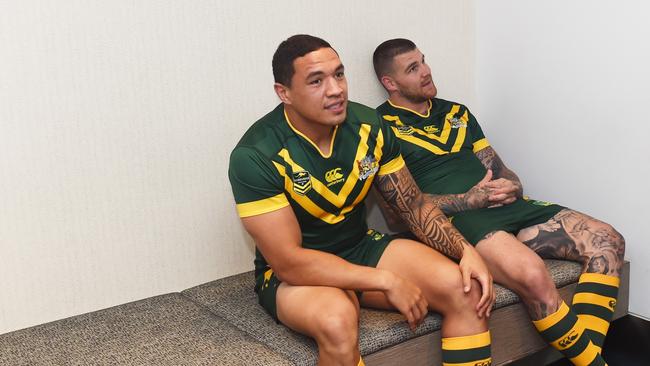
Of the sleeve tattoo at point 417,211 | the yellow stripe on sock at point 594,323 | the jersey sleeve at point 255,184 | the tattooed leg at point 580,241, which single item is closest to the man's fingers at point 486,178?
the tattooed leg at point 580,241

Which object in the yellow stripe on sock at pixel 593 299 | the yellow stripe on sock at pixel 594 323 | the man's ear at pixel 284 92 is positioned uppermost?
the man's ear at pixel 284 92

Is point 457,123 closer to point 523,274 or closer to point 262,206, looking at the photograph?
point 523,274

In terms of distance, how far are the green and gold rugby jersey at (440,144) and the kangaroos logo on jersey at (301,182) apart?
→ 2.23ft

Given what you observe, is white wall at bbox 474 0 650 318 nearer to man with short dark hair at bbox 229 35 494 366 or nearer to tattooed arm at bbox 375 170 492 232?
tattooed arm at bbox 375 170 492 232

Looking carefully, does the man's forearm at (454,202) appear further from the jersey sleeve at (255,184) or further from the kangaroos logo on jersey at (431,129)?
the jersey sleeve at (255,184)

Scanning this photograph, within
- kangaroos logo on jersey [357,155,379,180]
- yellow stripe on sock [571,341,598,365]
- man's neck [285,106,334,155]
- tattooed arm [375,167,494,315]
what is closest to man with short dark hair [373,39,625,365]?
yellow stripe on sock [571,341,598,365]

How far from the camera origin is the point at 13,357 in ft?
6.19

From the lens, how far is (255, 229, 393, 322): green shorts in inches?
79.5

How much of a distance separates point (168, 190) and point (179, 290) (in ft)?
1.13

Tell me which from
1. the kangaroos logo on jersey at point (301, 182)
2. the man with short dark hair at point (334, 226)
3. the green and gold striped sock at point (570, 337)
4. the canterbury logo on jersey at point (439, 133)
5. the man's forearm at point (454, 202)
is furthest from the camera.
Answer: the canterbury logo on jersey at point (439, 133)

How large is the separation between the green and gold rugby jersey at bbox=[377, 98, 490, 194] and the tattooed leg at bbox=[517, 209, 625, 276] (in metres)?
0.29

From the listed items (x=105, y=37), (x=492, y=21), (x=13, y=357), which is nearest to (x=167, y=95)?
(x=105, y=37)

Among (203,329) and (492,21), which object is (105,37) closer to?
(203,329)

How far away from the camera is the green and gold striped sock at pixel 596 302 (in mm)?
2178
